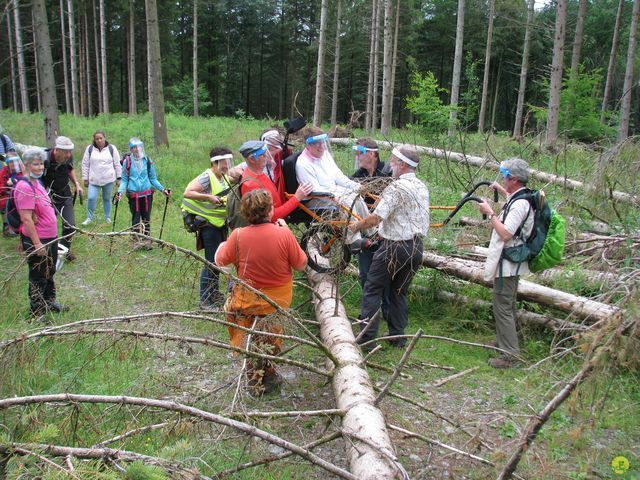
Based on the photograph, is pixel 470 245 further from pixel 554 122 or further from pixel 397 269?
pixel 554 122

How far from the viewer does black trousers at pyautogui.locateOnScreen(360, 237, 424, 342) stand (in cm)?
500

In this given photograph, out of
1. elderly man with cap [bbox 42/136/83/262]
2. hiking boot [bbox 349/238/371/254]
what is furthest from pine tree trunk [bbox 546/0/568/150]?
elderly man with cap [bbox 42/136/83/262]

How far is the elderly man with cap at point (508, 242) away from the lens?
4.76 metres

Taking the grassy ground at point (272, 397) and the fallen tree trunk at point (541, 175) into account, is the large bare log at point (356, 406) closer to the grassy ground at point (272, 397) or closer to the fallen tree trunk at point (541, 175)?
the grassy ground at point (272, 397)

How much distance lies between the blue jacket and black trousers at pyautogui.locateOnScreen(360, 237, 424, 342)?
4799mm

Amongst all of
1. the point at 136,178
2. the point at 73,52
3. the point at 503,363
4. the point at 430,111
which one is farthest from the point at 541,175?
the point at 73,52

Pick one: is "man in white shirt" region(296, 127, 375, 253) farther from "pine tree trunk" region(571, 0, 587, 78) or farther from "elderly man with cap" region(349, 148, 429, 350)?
"pine tree trunk" region(571, 0, 587, 78)

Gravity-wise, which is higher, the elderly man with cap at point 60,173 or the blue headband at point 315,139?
the blue headband at point 315,139

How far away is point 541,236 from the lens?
479 centimetres

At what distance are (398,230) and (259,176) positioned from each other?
1.48 m

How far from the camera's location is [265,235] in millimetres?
3982

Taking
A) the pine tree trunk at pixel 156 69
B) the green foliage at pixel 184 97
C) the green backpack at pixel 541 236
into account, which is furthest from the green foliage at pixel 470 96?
the green foliage at pixel 184 97

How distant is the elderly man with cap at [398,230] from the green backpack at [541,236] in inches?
35.6

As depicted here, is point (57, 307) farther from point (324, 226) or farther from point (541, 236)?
point (541, 236)
